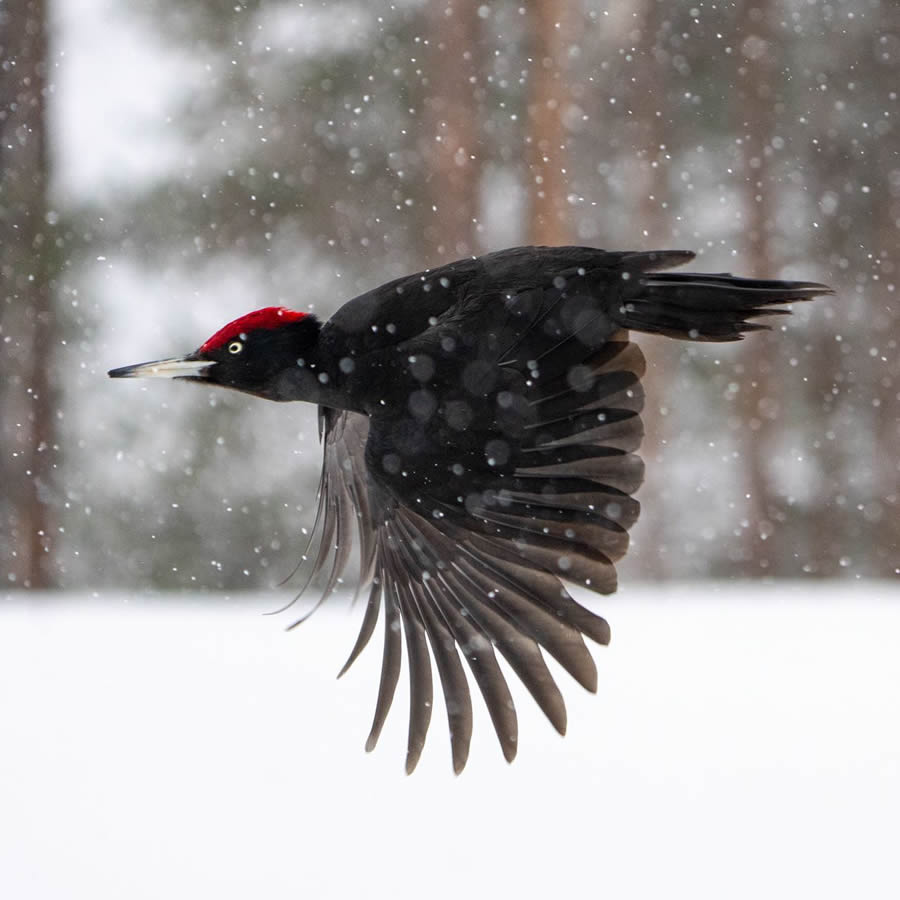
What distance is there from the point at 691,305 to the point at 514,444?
0.45m

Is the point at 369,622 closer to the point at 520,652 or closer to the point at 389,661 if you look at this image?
the point at 389,661

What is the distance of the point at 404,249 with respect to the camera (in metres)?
6.61

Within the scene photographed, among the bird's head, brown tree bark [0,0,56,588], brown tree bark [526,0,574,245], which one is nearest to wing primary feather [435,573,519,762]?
the bird's head

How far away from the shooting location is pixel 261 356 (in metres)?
2.21

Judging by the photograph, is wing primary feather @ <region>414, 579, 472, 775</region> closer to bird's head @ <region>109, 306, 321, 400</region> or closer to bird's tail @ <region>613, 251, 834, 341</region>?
bird's head @ <region>109, 306, 321, 400</region>

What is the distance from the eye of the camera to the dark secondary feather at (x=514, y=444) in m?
2.08

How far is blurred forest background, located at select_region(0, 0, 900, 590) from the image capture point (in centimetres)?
650

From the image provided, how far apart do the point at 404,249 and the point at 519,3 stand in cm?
182

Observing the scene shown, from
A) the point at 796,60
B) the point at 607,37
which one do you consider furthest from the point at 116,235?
the point at 796,60

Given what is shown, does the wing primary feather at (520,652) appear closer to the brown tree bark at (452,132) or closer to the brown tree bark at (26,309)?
the brown tree bark at (452,132)

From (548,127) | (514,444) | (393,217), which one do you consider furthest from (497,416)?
(393,217)

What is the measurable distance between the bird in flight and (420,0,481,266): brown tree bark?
12.4 feet

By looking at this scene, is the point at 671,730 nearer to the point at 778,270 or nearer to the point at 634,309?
the point at 634,309

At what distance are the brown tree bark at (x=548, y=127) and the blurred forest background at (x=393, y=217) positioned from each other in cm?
3
